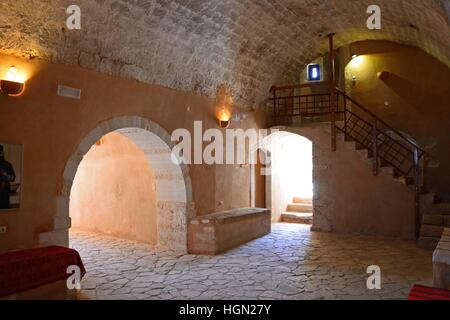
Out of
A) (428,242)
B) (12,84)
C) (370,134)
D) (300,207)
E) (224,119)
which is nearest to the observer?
(12,84)

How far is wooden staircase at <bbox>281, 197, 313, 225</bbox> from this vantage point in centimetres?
989

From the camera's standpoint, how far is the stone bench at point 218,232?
20.3 feet

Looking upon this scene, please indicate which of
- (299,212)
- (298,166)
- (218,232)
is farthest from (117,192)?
(298,166)

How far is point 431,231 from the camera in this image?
21.7 feet

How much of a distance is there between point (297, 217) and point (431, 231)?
388 centimetres

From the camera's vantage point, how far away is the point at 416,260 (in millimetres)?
5652

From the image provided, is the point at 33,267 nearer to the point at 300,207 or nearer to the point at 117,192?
the point at 117,192

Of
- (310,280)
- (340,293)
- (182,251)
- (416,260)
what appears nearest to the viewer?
(340,293)

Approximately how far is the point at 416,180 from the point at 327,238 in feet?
7.22

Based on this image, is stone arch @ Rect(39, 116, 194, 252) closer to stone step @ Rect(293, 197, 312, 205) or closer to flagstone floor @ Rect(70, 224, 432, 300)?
flagstone floor @ Rect(70, 224, 432, 300)
